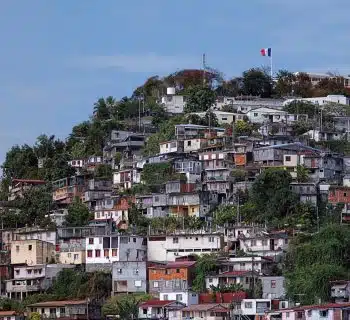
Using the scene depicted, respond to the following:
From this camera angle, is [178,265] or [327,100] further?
[327,100]

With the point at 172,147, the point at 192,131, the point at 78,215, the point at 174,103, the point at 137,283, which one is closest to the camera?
the point at 137,283

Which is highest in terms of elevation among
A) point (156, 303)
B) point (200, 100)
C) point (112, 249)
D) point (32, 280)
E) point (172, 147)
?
point (200, 100)

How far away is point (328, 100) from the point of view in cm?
6925

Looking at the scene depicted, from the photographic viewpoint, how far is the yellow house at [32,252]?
50.6m

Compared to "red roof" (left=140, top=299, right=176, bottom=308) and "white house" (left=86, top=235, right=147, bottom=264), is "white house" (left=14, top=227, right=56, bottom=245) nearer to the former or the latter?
"white house" (left=86, top=235, right=147, bottom=264)

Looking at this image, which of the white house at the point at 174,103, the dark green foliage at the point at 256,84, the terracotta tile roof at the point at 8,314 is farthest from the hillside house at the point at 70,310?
the dark green foliage at the point at 256,84

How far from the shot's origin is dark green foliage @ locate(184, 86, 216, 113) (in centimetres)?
6619

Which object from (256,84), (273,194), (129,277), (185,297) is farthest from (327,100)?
(185,297)

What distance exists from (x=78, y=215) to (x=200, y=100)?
46.6ft

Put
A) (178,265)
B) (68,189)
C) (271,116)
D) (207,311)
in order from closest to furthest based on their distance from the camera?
(207,311), (178,265), (68,189), (271,116)

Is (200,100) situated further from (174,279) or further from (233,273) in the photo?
(233,273)

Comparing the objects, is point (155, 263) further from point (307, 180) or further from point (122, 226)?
point (307, 180)

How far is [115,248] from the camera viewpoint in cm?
4875

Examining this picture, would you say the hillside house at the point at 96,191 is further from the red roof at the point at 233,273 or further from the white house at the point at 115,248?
the red roof at the point at 233,273
